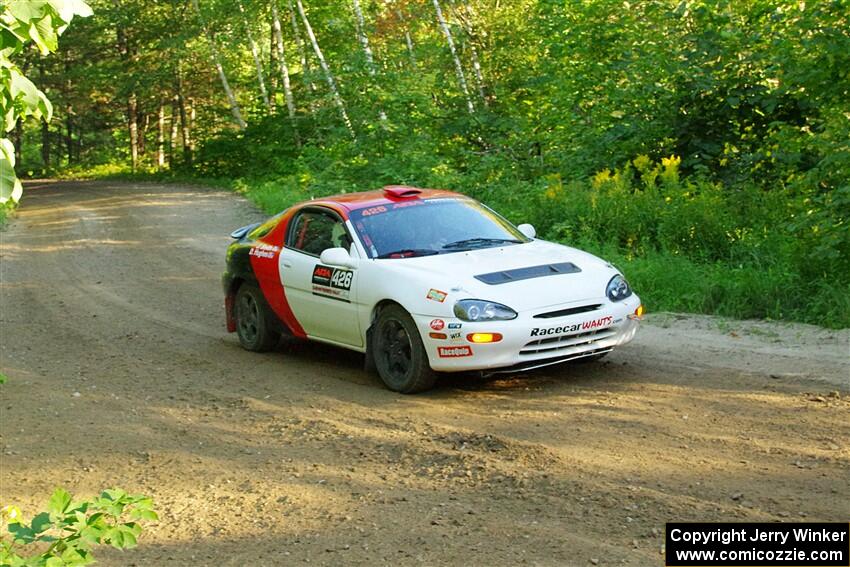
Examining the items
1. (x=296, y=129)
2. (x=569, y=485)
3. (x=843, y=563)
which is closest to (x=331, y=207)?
(x=569, y=485)

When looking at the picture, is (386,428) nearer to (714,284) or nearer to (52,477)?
(52,477)

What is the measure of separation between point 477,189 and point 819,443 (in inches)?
513

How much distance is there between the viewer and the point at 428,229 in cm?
944

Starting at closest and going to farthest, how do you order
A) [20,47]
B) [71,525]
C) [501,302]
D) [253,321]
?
[20,47], [71,525], [501,302], [253,321]

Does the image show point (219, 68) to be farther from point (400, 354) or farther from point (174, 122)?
point (400, 354)

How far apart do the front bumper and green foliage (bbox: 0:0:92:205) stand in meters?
4.69

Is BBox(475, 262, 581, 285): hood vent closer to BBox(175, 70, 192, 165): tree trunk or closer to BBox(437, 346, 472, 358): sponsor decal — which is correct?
BBox(437, 346, 472, 358): sponsor decal

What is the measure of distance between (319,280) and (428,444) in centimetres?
280

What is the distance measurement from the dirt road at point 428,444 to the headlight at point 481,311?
0.64 metres

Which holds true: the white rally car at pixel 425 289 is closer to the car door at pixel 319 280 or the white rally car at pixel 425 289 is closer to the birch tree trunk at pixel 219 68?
the car door at pixel 319 280

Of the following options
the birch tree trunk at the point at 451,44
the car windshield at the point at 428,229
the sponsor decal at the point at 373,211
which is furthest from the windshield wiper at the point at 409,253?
the birch tree trunk at the point at 451,44

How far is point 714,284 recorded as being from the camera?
1159cm

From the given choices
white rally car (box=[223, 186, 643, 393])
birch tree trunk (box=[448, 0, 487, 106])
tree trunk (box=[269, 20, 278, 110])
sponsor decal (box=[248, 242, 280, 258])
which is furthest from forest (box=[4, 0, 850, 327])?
white rally car (box=[223, 186, 643, 393])

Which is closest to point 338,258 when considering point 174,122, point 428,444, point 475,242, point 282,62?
point 475,242
